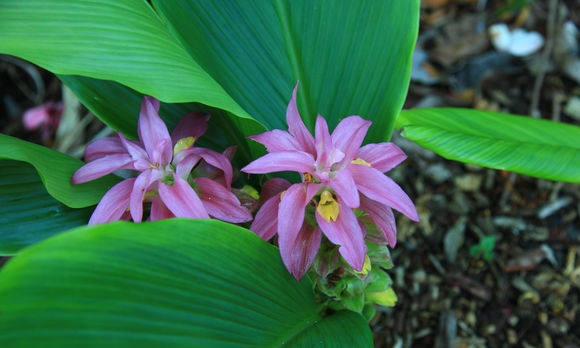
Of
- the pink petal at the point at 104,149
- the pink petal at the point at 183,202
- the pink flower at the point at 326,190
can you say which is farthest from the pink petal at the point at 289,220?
the pink petal at the point at 104,149

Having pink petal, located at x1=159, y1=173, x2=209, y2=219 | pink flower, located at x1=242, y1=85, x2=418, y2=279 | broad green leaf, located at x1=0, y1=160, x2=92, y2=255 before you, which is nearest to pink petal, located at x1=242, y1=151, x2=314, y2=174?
pink flower, located at x1=242, y1=85, x2=418, y2=279

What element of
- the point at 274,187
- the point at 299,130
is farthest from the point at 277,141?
the point at 274,187

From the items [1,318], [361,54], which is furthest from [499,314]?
[1,318]

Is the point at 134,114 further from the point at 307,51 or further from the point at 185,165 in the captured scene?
the point at 307,51

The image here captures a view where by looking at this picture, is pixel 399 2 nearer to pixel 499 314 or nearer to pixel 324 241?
pixel 324 241

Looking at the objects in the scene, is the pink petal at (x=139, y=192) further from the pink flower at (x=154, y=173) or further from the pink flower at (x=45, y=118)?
the pink flower at (x=45, y=118)
